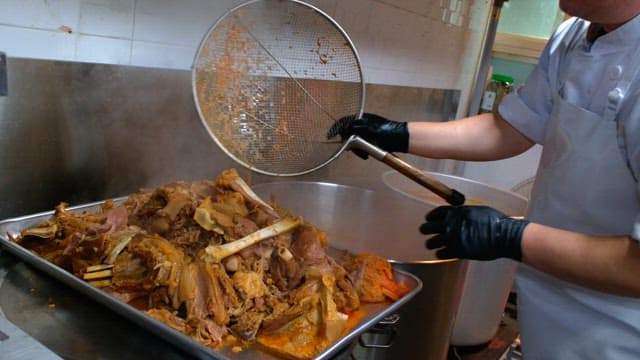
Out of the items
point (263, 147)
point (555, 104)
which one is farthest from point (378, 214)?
point (555, 104)

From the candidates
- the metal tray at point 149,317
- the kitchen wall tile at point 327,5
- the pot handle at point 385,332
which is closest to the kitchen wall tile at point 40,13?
the metal tray at point 149,317

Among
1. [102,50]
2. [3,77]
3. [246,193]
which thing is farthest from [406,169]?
[3,77]

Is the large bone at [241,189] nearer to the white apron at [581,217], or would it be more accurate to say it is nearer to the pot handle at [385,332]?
the pot handle at [385,332]

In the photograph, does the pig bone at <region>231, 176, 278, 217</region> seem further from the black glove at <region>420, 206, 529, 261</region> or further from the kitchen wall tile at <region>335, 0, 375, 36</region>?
the kitchen wall tile at <region>335, 0, 375, 36</region>

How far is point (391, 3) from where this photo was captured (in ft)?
7.25

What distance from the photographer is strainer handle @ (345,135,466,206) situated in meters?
1.21

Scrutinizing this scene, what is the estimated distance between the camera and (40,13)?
1.13 meters

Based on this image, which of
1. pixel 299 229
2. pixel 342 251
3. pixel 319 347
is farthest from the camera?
pixel 342 251

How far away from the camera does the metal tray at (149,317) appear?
77 centimetres

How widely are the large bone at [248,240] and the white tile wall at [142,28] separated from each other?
1.92ft

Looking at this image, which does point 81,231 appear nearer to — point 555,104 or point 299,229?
point 299,229

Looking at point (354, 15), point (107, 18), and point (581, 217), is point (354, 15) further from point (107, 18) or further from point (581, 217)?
point (581, 217)

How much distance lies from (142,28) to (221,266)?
693 millimetres

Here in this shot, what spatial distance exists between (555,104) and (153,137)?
1.02 meters
